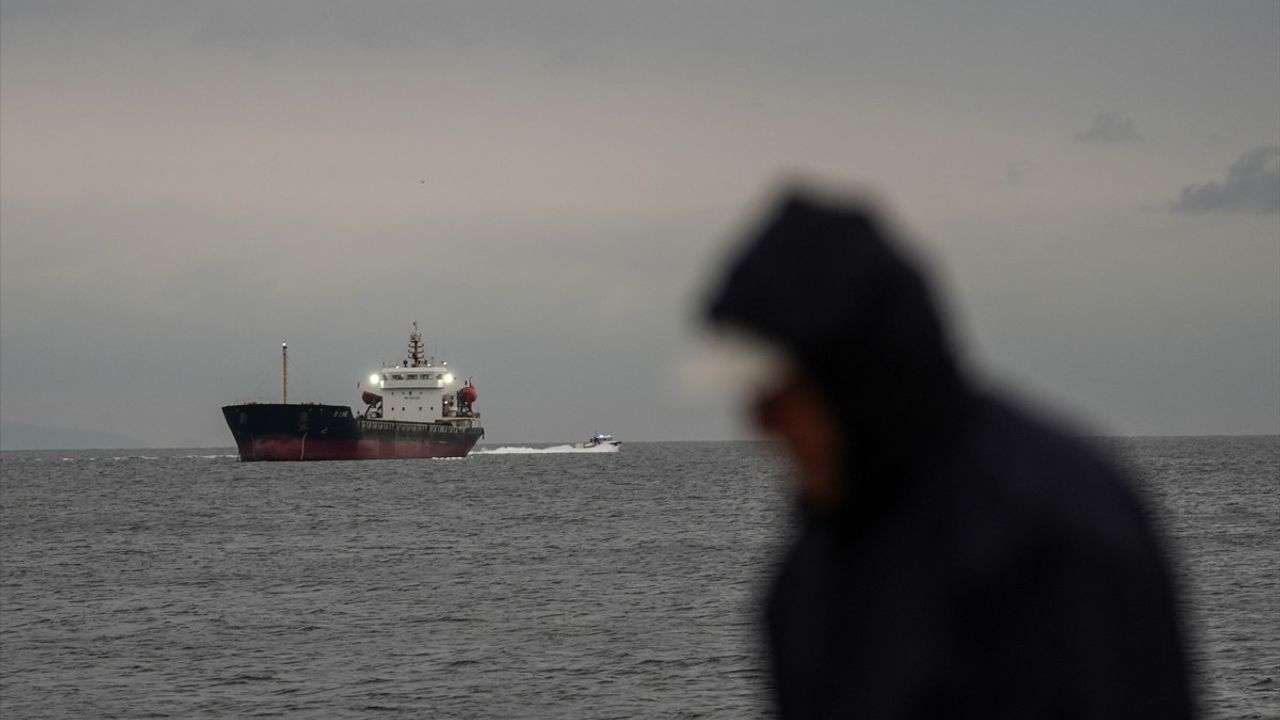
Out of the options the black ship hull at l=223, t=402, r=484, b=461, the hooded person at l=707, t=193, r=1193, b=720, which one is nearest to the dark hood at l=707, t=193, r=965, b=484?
the hooded person at l=707, t=193, r=1193, b=720

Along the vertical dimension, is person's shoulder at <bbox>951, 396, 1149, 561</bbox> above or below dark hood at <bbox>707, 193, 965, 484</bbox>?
below

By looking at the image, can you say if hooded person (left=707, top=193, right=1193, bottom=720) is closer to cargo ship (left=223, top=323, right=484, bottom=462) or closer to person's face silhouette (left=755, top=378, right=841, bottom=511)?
person's face silhouette (left=755, top=378, right=841, bottom=511)

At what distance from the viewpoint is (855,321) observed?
1699 mm

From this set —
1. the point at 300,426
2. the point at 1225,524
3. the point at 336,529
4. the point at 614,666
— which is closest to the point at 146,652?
the point at 614,666

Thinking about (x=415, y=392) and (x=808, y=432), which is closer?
(x=808, y=432)

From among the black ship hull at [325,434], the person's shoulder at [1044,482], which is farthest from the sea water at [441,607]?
the black ship hull at [325,434]

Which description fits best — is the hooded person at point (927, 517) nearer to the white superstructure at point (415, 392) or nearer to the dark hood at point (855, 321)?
the dark hood at point (855, 321)

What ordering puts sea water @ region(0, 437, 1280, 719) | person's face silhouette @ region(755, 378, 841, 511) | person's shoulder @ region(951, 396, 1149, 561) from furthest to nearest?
1. sea water @ region(0, 437, 1280, 719)
2. person's face silhouette @ region(755, 378, 841, 511)
3. person's shoulder @ region(951, 396, 1149, 561)

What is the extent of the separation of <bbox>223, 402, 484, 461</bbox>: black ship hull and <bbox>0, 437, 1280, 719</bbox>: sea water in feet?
107

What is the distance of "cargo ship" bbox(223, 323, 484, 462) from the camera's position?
108000 mm

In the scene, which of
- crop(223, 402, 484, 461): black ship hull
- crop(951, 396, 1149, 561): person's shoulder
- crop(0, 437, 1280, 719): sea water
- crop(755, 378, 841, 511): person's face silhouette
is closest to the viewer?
crop(951, 396, 1149, 561): person's shoulder

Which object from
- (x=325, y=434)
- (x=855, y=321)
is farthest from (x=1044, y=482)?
(x=325, y=434)

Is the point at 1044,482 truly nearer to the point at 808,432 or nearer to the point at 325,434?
the point at 808,432

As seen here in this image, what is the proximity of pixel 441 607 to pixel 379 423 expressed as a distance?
80941 millimetres
